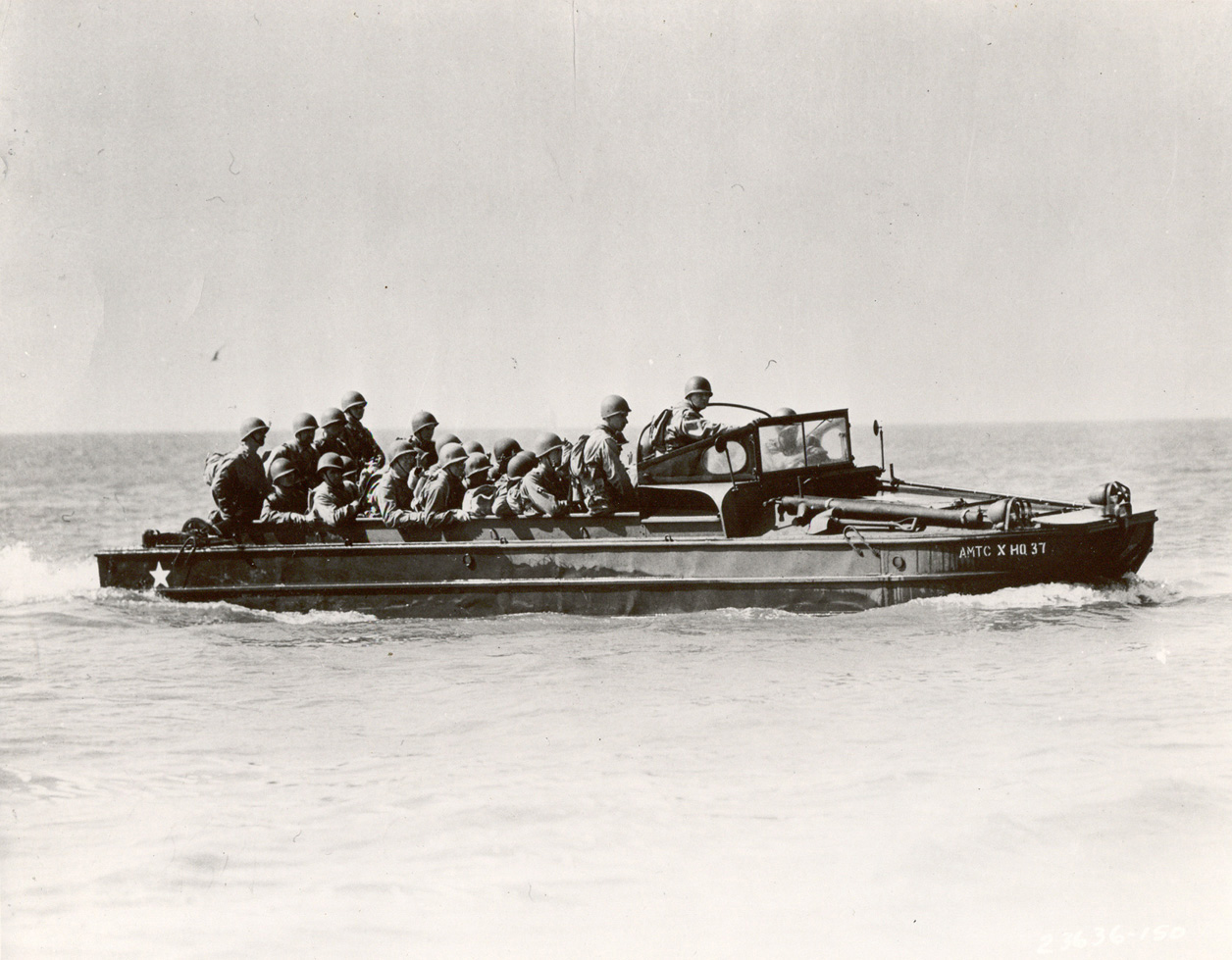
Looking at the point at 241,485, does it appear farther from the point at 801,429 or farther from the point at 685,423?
the point at 801,429

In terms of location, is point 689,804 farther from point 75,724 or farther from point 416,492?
point 416,492

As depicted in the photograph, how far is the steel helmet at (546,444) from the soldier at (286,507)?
2.97 meters

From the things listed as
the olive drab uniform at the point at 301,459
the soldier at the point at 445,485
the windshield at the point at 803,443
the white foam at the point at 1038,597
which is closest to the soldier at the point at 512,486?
the soldier at the point at 445,485

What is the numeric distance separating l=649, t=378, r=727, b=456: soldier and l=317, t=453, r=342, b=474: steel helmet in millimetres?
3904

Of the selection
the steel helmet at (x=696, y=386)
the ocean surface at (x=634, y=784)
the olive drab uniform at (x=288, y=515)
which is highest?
the steel helmet at (x=696, y=386)

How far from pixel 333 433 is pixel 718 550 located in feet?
17.9

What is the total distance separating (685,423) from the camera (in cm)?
1370

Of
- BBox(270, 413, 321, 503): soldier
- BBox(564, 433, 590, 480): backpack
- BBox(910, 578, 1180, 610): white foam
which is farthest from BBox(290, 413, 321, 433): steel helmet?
BBox(910, 578, 1180, 610): white foam

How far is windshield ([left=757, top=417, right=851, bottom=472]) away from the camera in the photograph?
1350cm

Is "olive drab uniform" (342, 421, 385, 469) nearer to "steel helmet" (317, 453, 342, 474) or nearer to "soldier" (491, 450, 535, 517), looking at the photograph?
"steel helmet" (317, 453, 342, 474)

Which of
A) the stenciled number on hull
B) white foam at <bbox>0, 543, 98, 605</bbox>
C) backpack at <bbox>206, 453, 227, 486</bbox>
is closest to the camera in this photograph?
the stenciled number on hull

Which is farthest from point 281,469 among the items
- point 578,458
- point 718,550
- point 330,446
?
point 718,550

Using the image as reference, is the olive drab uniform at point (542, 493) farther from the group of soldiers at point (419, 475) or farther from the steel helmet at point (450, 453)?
the steel helmet at point (450, 453)

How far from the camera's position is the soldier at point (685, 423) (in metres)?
13.7
